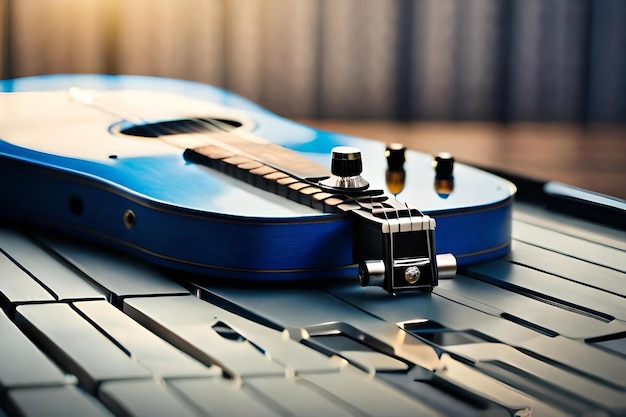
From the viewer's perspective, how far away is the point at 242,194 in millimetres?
1318

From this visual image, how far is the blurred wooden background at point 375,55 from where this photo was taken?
10.8ft

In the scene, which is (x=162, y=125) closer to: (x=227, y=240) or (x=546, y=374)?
(x=227, y=240)

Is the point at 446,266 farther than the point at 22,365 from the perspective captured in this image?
Yes

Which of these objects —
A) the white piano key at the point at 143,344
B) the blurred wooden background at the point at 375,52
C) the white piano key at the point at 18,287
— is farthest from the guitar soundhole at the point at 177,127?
the blurred wooden background at the point at 375,52

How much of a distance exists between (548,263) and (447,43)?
2198 millimetres

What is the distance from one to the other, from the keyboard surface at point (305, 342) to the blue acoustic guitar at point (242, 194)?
Answer: 0.11 ft

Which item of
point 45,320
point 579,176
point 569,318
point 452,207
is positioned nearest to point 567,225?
point 452,207

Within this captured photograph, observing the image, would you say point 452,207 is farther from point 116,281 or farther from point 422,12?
point 422,12

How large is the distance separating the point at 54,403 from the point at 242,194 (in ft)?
1.69

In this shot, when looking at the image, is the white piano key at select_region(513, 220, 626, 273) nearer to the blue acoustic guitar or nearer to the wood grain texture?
the blue acoustic guitar

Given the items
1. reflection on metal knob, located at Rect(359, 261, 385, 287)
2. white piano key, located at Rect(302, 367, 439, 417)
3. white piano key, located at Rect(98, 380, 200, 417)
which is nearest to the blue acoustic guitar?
reflection on metal knob, located at Rect(359, 261, 385, 287)

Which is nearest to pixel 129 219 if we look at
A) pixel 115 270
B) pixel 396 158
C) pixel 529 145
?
pixel 115 270

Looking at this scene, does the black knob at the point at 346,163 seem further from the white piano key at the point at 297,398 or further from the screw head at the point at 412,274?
the white piano key at the point at 297,398

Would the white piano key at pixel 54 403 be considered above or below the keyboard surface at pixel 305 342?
above
